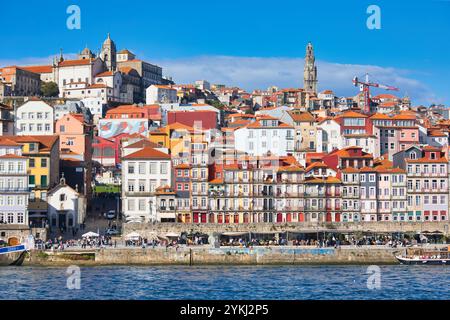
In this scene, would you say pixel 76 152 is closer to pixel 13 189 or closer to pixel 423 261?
pixel 13 189

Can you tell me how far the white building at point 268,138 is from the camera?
42469mm

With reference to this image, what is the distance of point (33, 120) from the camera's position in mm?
42938

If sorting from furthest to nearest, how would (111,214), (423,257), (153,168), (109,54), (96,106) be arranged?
(109,54)
(96,106)
(111,214)
(153,168)
(423,257)

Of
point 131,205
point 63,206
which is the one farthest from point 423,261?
point 63,206

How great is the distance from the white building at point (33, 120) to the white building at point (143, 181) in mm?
8883

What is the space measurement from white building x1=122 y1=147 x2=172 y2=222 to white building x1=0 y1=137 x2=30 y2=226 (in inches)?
163

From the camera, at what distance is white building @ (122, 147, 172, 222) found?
114ft

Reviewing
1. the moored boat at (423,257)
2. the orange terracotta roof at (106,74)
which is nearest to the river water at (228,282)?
the moored boat at (423,257)

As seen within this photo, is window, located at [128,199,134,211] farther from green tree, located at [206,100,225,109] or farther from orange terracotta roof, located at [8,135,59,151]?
green tree, located at [206,100,225,109]

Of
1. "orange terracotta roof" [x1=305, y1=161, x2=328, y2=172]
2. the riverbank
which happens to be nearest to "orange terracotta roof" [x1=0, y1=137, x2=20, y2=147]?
the riverbank

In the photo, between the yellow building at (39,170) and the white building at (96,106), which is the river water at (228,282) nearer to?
the yellow building at (39,170)

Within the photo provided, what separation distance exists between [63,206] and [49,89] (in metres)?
35.9

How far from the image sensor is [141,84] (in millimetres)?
75438

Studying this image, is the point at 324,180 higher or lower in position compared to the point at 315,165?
lower
